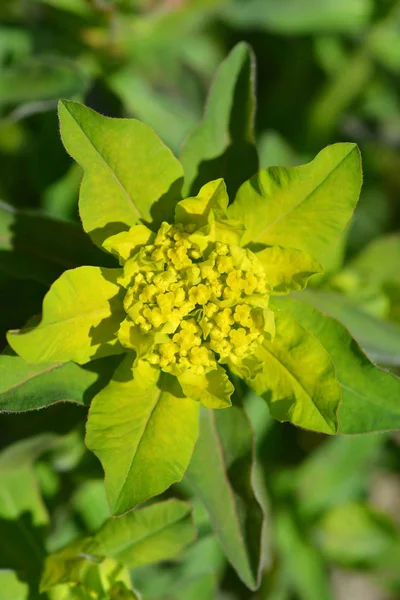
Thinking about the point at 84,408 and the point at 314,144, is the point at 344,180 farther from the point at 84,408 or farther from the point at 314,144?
the point at 314,144

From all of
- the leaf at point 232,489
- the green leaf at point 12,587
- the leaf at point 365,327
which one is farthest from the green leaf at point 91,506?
the leaf at point 365,327

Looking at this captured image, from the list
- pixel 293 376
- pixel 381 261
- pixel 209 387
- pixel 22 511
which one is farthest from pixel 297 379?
pixel 381 261

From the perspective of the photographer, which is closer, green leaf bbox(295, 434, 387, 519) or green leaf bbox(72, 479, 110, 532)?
green leaf bbox(72, 479, 110, 532)

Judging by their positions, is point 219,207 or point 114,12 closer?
point 219,207

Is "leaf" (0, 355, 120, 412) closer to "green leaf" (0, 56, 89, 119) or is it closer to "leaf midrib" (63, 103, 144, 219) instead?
"leaf midrib" (63, 103, 144, 219)

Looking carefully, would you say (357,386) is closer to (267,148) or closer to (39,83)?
(267,148)

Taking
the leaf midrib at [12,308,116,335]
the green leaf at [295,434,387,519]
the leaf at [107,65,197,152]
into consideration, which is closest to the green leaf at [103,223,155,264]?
the leaf midrib at [12,308,116,335]

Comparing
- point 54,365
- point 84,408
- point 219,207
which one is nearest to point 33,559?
point 84,408
